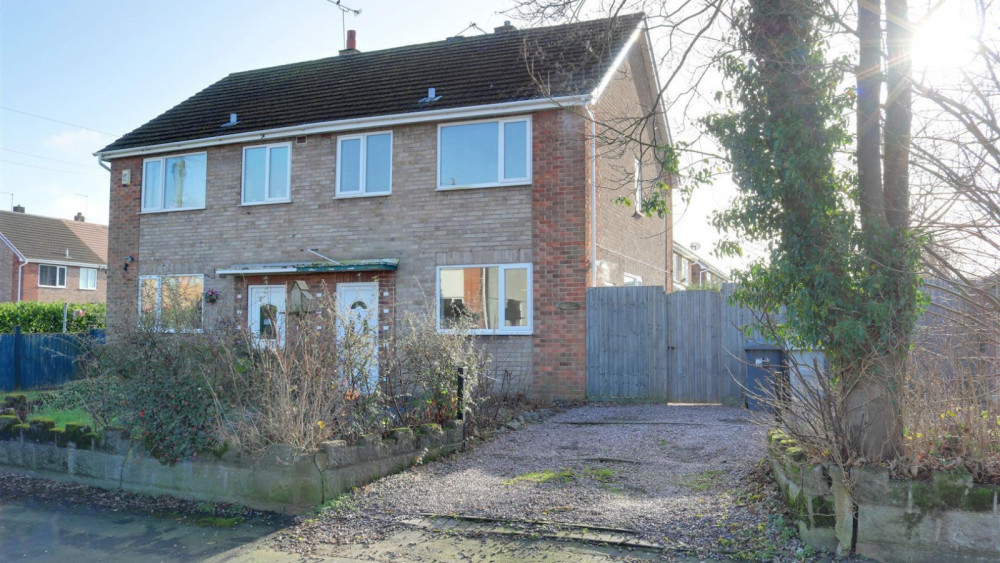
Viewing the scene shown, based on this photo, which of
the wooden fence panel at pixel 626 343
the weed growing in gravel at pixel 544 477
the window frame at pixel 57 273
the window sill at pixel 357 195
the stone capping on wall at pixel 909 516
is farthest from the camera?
the window frame at pixel 57 273

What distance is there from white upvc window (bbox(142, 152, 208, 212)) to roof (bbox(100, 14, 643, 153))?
0.48m

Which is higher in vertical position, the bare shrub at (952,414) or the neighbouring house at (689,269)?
the neighbouring house at (689,269)

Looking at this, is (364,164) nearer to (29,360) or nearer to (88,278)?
(29,360)

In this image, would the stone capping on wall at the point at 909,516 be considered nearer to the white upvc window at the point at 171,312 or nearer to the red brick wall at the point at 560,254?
the white upvc window at the point at 171,312

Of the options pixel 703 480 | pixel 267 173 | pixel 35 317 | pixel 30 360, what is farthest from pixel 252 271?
pixel 35 317

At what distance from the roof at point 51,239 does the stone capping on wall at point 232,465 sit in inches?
1293

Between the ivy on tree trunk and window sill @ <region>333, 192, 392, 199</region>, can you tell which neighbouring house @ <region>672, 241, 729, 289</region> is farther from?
the ivy on tree trunk

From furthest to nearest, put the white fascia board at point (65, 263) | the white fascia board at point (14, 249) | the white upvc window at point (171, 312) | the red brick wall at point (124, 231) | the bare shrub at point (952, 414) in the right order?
the white fascia board at point (65, 263), the white fascia board at point (14, 249), the red brick wall at point (124, 231), the white upvc window at point (171, 312), the bare shrub at point (952, 414)

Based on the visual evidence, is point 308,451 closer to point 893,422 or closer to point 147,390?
point 147,390

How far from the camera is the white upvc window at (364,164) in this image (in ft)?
49.0

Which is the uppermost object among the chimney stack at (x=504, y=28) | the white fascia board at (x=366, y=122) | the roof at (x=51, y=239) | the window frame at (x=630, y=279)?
the chimney stack at (x=504, y=28)

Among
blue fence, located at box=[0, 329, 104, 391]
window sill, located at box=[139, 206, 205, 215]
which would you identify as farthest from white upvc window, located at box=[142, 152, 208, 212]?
blue fence, located at box=[0, 329, 104, 391]

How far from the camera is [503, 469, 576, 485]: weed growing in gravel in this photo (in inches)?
280

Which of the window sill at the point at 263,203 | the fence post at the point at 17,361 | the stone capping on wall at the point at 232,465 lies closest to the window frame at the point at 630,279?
the window sill at the point at 263,203
